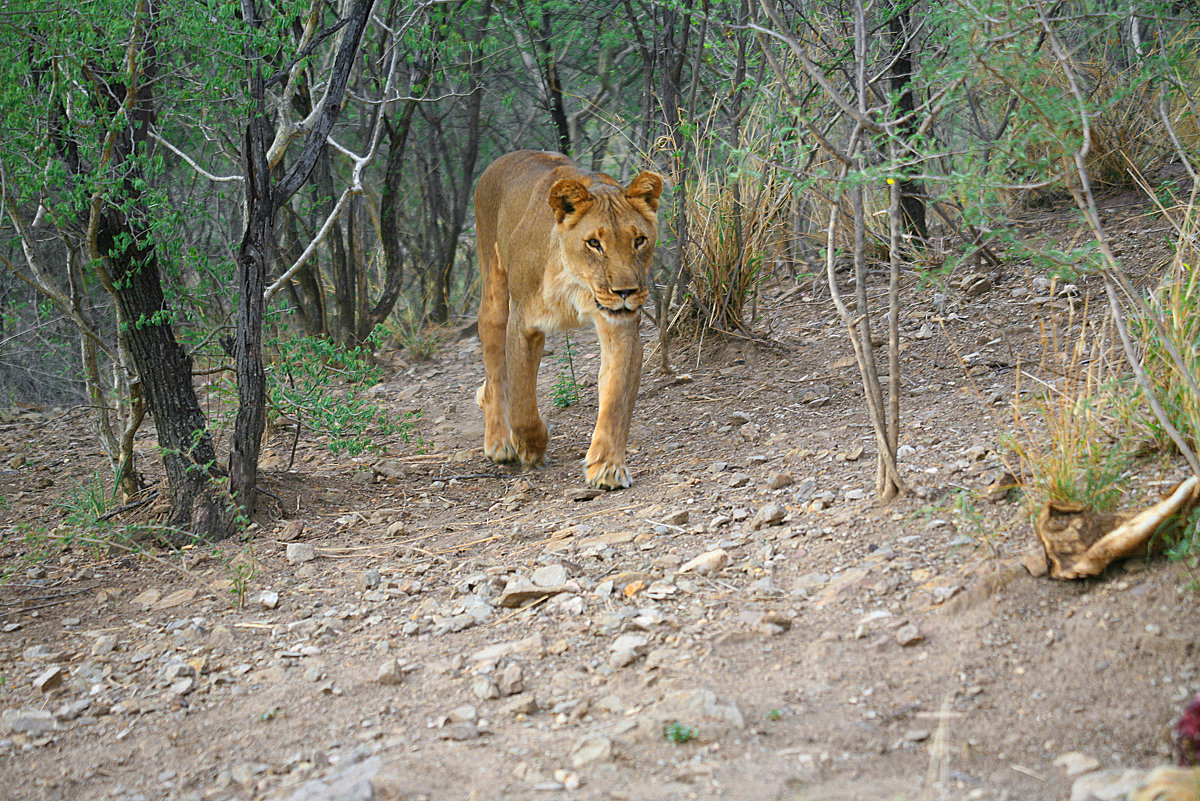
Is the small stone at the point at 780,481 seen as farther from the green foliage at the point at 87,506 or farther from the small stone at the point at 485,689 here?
the green foliage at the point at 87,506

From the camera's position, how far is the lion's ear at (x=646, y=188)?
4859 millimetres

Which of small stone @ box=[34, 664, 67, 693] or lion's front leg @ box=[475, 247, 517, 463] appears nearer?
small stone @ box=[34, 664, 67, 693]

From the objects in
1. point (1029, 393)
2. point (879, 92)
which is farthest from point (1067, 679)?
point (879, 92)

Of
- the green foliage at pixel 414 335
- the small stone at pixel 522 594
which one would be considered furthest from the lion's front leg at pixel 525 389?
the green foliage at pixel 414 335

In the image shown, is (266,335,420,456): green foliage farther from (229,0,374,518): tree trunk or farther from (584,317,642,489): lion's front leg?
(584,317,642,489): lion's front leg

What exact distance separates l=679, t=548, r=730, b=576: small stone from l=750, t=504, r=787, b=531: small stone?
28 centimetres

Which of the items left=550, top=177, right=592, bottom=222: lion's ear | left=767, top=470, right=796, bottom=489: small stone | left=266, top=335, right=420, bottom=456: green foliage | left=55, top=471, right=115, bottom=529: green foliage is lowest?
left=767, top=470, right=796, bottom=489: small stone

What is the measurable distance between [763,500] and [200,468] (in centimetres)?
254

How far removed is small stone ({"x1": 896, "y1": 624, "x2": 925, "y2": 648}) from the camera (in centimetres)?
269

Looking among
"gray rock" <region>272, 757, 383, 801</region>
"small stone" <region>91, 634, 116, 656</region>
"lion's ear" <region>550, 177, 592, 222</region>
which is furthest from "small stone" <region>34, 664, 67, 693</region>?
"lion's ear" <region>550, 177, 592, 222</region>

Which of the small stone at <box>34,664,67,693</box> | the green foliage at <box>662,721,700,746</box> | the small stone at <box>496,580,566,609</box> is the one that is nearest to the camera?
the green foliage at <box>662,721,700,746</box>

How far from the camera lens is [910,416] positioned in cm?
462

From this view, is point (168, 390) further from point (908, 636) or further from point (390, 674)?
point (908, 636)

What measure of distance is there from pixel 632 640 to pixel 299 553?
1853 mm
